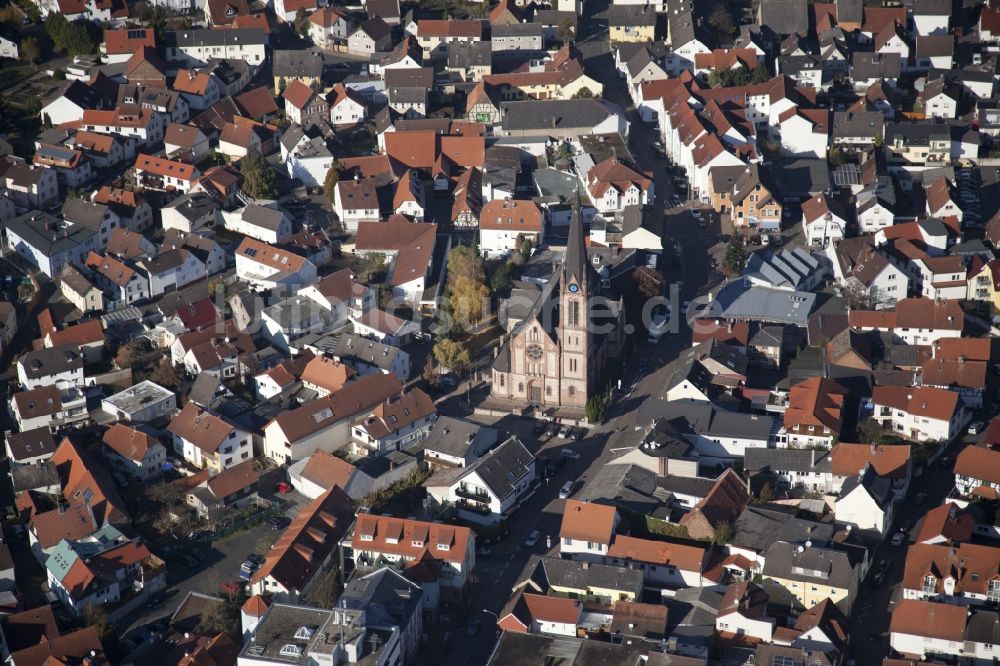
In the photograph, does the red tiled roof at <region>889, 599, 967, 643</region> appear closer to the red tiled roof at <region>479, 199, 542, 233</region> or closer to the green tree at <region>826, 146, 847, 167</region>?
the red tiled roof at <region>479, 199, 542, 233</region>

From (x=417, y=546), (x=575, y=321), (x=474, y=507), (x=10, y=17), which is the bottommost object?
(x=474, y=507)

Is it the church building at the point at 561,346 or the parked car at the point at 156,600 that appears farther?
the church building at the point at 561,346

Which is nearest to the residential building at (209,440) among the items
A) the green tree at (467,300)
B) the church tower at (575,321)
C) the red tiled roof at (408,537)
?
the red tiled roof at (408,537)

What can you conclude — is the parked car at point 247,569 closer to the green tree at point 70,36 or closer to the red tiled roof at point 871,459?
the red tiled roof at point 871,459

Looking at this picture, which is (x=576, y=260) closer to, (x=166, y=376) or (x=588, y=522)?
(x=588, y=522)

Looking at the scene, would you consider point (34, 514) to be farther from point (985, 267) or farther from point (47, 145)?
point (985, 267)

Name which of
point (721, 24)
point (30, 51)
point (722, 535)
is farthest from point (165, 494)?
point (721, 24)

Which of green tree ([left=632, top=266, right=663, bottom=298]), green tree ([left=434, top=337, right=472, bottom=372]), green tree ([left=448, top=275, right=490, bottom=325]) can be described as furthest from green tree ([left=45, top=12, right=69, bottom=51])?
green tree ([left=632, top=266, right=663, bottom=298])
